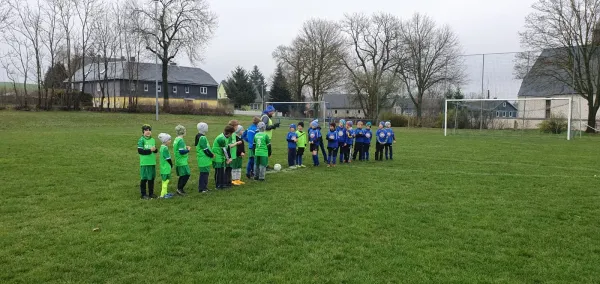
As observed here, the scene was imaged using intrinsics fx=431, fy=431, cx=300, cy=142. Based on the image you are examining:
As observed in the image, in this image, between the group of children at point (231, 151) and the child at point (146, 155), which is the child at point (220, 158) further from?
the child at point (146, 155)

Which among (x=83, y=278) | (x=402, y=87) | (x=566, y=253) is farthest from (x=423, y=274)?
(x=402, y=87)

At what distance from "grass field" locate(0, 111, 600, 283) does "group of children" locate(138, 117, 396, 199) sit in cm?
57

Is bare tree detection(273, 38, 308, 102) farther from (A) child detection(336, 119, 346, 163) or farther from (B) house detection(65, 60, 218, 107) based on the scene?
(A) child detection(336, 119, 346, 163)

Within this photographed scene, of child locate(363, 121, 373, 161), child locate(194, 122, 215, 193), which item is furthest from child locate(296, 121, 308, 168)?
child locate(194, 122, 215, 193)

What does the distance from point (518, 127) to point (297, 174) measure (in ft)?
86.2

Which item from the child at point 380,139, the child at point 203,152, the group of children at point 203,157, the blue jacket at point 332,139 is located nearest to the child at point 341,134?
the blue jacket at point 332,139

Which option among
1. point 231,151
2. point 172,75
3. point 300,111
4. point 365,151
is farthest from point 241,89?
point 231,151

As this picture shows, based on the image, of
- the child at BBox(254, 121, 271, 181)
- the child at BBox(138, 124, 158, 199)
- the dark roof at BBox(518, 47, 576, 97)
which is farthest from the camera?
the dark roof at BBox(518, 47, 576, 97)

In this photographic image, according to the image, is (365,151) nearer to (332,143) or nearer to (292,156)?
(332,143)

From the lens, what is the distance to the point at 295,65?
2331 inches

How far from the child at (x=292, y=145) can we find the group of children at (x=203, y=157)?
5.34 ft

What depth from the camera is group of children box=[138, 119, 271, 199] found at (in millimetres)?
8930

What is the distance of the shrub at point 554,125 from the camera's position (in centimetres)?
3272

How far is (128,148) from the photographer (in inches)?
719
